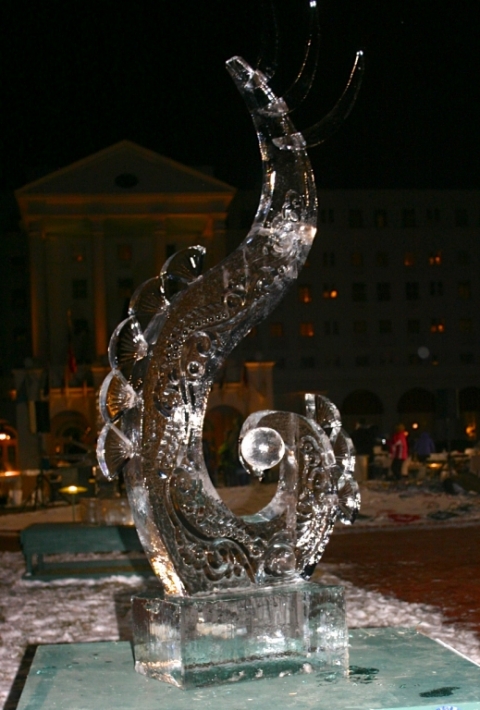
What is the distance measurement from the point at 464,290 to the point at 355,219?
27.9 ft

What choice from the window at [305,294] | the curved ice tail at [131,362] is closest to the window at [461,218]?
the window at [305,294]

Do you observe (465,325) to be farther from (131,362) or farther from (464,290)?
(131,362)

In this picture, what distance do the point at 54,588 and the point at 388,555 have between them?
4857mm

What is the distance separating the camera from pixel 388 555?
Answer: 47.0 feet

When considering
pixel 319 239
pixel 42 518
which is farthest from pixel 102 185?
pixel 42 518

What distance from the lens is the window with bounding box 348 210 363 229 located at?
65.4 meters

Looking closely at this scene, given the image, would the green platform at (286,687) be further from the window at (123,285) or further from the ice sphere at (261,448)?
the window at (123,285)

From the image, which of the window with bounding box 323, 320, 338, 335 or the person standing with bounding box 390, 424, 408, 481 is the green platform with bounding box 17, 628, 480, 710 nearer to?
the person standing with bounding box 390, 424, 408, 481

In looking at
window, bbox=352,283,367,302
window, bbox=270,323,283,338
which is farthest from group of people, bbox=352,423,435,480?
window, bbox=352,283,367,302

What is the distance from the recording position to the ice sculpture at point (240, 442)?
183 inches

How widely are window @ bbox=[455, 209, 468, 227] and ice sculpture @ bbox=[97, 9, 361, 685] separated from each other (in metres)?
63.2

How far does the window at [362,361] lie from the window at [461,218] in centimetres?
1081

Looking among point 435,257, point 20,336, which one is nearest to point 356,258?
point 435,257

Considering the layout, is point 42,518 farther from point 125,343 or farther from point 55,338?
point 55,338
